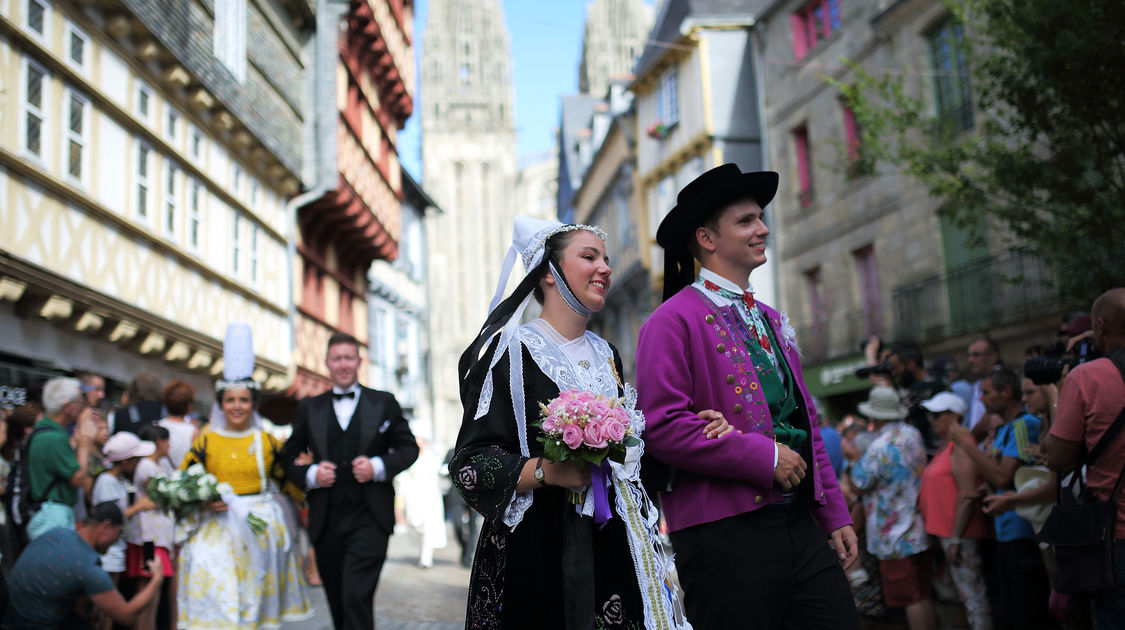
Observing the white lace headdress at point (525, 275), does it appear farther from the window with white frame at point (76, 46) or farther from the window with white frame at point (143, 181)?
the window with white frame at point (143, 181)

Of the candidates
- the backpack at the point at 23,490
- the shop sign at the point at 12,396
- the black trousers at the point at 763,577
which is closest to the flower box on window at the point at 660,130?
the shop sign at the point at 12,396

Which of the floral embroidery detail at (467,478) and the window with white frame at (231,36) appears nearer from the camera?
the floral embroidery detail at (467,478)

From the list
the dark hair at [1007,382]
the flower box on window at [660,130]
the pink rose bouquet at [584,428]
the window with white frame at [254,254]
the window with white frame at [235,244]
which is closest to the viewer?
the pink rose bouquet at [584,428]

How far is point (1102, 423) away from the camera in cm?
480

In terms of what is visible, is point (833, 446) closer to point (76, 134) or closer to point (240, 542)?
point (240, 542)

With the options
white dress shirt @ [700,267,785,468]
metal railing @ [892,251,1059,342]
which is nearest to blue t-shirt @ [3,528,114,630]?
white dress shirt @ [700,267,785,468]

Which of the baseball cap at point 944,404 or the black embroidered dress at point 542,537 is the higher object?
the baseball cap at point 944,404

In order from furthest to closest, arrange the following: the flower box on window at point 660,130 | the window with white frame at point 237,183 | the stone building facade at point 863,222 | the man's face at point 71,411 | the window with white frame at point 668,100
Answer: the flower box on window at point 660,130, the window with white frame at point 668,100, the window with white frame at point 237,183, the stone building facade at point 863,222, the man's face at point 71,411

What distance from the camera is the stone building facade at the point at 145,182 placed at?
40.1 feet

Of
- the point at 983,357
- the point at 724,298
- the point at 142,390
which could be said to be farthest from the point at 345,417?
the point at 983,357

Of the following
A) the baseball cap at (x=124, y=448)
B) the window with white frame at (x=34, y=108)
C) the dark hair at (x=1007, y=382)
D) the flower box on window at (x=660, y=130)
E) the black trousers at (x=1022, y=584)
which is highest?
the flower box on window at (x=660, y=130)

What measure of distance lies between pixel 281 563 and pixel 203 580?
649 mm

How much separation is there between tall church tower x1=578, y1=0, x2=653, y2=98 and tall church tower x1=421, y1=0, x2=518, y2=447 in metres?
9.82

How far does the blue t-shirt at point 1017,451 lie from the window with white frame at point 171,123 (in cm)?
1320
